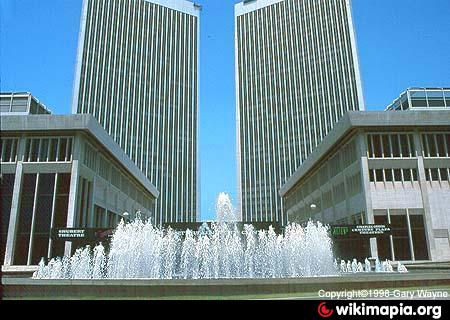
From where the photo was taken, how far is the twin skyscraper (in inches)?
4245

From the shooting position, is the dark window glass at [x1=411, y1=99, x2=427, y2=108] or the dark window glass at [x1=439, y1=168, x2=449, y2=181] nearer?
the dark window glass at [x1=439, y1=168, x2=449, y2=181]

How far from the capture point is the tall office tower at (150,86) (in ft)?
356

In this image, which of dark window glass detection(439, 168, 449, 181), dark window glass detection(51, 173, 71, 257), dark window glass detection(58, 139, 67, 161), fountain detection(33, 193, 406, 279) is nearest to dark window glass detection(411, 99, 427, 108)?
dark window glass detection(439, 168, 449, 181)

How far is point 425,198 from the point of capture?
36.2 metres

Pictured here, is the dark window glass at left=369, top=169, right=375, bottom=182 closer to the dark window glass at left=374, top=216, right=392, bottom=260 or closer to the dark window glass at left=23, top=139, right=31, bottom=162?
the dark window glass at left=374, top=216, right=392, bottom=260

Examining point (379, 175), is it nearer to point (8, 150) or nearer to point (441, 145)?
point (441, 145)

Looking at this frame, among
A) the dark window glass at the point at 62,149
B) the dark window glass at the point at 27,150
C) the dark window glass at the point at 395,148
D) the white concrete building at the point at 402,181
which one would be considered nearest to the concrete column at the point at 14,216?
the dark window glass at the point at 27,150

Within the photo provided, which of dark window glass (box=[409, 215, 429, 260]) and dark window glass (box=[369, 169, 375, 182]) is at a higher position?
dark window glass (box=[369, 169, 375, 182])

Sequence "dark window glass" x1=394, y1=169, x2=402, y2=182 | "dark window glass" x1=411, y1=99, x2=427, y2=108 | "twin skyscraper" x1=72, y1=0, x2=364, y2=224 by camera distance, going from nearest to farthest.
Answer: "dark window glass" x1=394, y1=169, x2=402, y2=182, "dark window glass" x1=411, y1=99, x2=427, y2=108, "twin skyscraper" x1=72, y1=0, x2=364, y2=224

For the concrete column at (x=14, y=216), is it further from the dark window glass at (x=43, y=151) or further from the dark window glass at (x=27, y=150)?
the dark window glass at (x=43, y=151)
